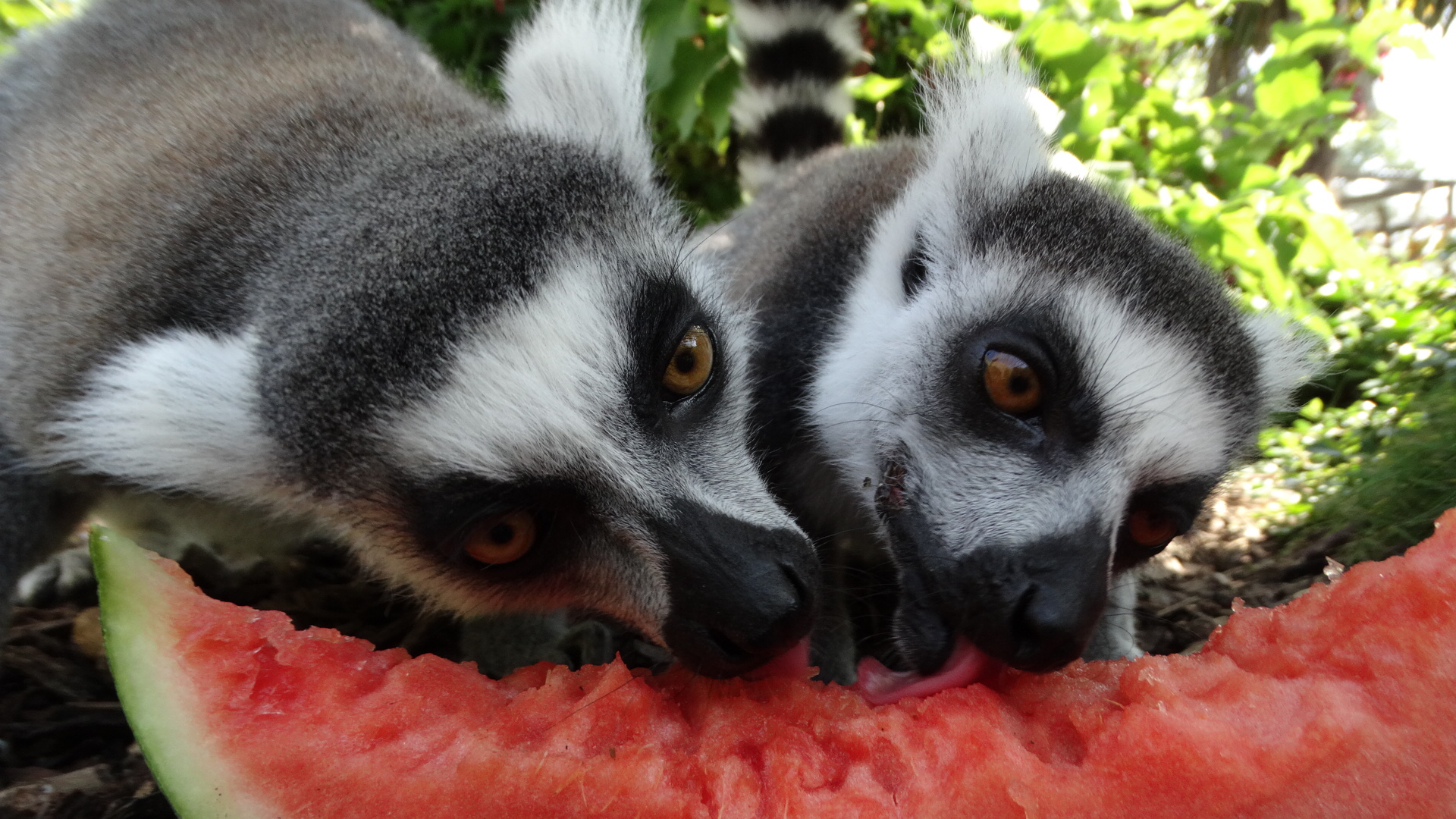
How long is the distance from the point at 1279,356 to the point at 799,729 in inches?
67.8

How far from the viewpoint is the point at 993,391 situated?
2.01 m

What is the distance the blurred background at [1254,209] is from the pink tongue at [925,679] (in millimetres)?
1073

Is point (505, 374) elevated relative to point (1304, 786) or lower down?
lower down

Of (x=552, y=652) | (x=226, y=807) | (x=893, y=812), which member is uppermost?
(x=893, y=812)

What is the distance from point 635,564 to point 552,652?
84 centimetres

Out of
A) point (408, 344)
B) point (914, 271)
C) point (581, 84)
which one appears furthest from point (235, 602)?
point (914, 271)

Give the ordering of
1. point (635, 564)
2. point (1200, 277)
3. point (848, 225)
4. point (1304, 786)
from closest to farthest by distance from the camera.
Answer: point (1304, 786), point (635, 564), point (1200, 277), point (848, 225)

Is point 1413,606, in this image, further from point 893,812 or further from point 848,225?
point 848,225

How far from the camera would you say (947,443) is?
2016 mm

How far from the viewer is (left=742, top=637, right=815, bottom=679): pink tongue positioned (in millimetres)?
1736

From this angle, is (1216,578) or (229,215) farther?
(1216,578)

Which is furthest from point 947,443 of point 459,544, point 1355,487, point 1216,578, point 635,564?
point 1355,487

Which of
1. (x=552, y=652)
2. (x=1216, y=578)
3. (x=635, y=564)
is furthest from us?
(x=1216, y=578)

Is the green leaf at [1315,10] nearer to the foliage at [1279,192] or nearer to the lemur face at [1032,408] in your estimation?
the foliage at [1279,192]
